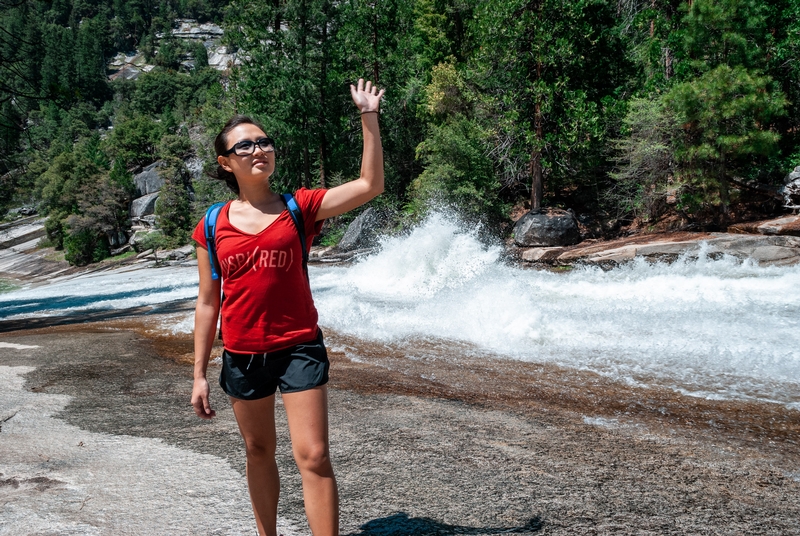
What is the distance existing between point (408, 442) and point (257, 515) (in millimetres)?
1500

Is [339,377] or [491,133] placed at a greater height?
[491,133]

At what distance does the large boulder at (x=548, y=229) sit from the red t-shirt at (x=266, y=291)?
65.2 feet

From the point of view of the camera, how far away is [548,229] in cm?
2136

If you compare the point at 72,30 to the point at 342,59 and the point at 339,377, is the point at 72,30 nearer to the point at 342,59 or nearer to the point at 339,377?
the point at 342,59

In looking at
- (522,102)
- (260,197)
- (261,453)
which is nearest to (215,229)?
(260,197)

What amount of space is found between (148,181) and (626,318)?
52.1 metres

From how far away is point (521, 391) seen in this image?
5172mm

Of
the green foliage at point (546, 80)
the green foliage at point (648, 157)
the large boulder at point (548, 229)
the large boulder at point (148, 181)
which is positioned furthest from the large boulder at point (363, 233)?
the large boulder at point (148, 181)

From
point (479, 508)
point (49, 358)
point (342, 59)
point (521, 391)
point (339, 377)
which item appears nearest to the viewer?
point (479, 508)

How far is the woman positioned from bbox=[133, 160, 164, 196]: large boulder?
53.4 meters

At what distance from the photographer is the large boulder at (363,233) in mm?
25594

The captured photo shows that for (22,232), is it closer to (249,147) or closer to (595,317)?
(595,317)

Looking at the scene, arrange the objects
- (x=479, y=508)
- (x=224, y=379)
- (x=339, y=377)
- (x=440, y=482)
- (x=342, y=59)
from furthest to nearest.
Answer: (x=342, y=59), (x=339, y=377), (x=440, y=482), (x=479, y=508), (x=224, y=379)

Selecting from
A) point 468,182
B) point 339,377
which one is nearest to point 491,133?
point 468,182
